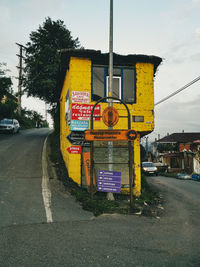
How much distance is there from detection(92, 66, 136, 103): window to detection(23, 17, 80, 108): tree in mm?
12576

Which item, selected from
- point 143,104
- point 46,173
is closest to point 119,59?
point 143,104

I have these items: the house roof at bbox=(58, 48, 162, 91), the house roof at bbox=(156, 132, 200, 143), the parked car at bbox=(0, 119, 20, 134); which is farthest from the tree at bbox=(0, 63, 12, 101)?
the house roof at bbox=(156, 132, 200, 143)

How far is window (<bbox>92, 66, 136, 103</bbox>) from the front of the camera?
10.2 meters

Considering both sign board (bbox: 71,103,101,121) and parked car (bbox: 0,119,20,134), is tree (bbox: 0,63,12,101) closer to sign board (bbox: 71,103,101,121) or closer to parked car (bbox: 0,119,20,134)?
parked car (bbox: 0,119,20,134)

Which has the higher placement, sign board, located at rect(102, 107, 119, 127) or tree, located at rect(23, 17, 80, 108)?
tree, located at rect(23, 17, 80, 108)

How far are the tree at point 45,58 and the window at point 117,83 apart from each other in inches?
495

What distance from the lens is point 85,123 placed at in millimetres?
9914

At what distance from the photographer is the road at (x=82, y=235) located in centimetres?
411

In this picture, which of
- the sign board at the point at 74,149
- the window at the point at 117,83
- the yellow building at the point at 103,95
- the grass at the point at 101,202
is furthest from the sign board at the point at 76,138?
the window at the point at 117,83

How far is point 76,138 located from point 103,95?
94.1 inches

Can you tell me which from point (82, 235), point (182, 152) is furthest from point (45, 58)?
point (182, 152)

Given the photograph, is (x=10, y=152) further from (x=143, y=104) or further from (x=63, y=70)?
(x=143, y=104)

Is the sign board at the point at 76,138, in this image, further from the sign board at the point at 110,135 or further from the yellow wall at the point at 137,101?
the sign board at the point at 110,135

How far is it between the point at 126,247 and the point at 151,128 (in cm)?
654
